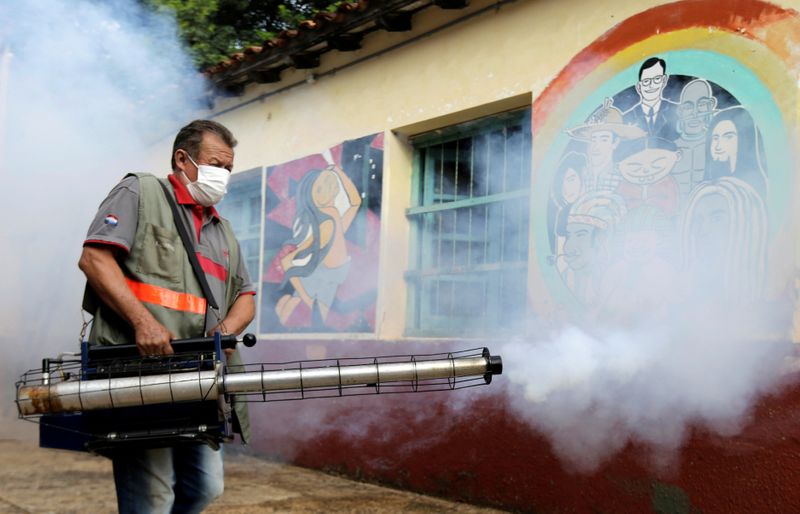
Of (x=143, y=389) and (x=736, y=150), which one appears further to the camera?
(x=736, y=150)

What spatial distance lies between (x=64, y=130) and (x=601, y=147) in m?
5.83

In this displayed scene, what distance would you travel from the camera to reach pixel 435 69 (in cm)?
598

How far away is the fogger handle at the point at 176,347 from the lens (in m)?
2.71

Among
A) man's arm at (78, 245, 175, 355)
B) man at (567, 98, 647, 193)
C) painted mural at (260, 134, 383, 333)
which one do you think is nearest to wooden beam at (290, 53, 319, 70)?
painted mural at (260, 134, 383, 333)

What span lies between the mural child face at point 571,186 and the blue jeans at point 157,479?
2.70 metres

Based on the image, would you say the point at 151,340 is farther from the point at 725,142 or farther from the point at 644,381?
the point at 725,142

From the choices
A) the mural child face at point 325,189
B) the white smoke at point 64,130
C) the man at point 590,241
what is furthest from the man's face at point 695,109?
the white smoke at point 64,130

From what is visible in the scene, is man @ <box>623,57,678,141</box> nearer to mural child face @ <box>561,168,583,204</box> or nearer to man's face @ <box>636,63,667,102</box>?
man's face @ <box>636,63,667,102</box>

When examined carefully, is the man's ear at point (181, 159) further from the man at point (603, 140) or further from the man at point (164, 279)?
the man at point (603, 140)

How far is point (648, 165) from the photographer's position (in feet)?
14.8

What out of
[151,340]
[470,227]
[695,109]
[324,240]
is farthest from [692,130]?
[324,240]

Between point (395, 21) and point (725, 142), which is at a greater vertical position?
point (395, 21)

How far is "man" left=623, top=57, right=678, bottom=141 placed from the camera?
14.5 ft

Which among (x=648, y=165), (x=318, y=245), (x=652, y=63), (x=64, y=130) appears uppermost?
(x=64, y=130)
